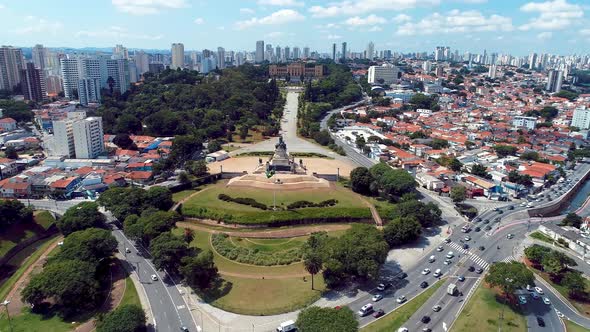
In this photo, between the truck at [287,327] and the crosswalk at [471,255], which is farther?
the crosswalk at [471,255]

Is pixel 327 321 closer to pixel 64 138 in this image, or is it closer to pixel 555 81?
pixel 64 138

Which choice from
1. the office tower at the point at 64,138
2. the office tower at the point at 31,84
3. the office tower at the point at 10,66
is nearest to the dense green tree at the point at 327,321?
the office tower at the point at 64,138

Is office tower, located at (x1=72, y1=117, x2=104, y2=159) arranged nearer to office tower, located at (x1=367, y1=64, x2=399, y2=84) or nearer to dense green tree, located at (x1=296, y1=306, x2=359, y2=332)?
dense green tree, located at (x1=296, y1=306, x2=359, y2=332)

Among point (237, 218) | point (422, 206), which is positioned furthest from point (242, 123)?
point (422, 206)

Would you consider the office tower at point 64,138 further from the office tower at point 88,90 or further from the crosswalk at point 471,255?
the crosswalk at point 471,255

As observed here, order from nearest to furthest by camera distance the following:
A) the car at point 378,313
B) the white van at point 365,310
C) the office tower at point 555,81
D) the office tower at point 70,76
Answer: the car at point 378,313, the white van at point 365,310, the office tower at point 70,76, the office tower at point 555,81

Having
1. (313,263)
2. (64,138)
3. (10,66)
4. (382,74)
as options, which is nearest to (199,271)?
(313,263)
